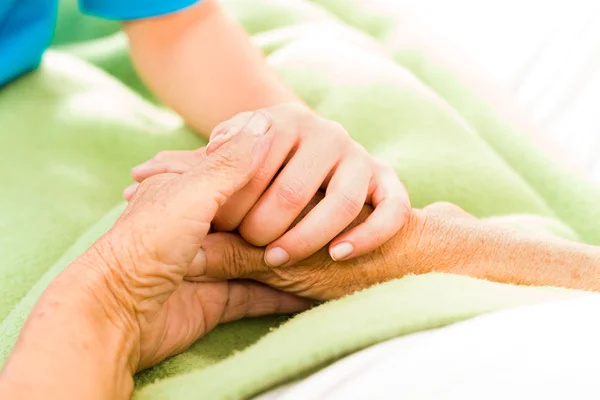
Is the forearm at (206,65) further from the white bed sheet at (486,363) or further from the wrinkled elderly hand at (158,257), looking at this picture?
the white bed sheet at (486,363)

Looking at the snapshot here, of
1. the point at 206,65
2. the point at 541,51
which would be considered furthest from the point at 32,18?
the point at 541,51

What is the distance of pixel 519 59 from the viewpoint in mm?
1566

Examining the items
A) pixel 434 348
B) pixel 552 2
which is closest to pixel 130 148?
pixel 434 348

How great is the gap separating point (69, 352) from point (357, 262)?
14.5 inches

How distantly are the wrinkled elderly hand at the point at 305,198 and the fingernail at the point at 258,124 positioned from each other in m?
0.02

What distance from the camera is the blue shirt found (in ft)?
3.07

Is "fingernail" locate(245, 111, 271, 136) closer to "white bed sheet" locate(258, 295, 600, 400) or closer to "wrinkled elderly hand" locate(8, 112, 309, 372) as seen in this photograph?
"wrinkled elderly hand" locate(8, 112, 309, 372)

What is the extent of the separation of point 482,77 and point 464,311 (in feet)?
2.99

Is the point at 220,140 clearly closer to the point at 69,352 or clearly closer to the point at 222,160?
the point at 222,160

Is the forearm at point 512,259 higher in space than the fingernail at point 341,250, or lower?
lower

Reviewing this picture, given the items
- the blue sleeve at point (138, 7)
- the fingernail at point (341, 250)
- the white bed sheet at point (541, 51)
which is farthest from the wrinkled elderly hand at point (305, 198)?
the white bed sheet at point (541, 51)

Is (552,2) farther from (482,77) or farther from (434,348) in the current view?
(434,348)

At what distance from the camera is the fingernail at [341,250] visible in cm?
68

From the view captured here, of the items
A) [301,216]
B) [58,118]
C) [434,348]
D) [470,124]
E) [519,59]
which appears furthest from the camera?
[519,59]
